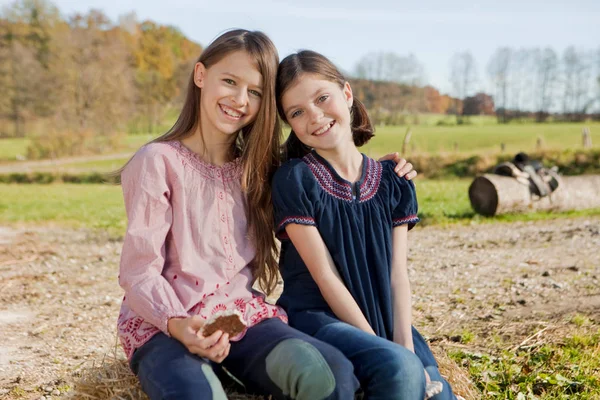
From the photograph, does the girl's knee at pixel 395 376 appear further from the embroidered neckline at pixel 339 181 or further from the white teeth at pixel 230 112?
the white teeth at pixel 230 112

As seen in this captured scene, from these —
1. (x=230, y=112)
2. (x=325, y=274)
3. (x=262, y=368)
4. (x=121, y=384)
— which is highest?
(x=230, y=112)

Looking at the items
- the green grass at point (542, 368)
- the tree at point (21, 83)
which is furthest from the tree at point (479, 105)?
the green grass at point (542, 368)

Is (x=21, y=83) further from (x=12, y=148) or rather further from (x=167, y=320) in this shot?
(x=167, y=320)

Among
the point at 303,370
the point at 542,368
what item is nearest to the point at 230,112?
the point at 303,370

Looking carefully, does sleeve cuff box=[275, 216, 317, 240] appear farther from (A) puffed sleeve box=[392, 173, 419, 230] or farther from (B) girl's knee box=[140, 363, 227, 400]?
(B) girl's knee box=[140, 363, 227, 400]

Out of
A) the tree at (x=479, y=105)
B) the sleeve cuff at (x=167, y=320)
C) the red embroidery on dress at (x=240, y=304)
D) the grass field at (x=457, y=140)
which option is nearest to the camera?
the sleeve cuff at (x=167, y=320)

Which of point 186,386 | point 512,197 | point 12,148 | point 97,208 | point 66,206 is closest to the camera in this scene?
point 186,386

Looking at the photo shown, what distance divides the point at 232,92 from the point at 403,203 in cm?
90

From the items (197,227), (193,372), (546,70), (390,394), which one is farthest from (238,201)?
(546,70)

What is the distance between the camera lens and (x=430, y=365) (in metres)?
2.67

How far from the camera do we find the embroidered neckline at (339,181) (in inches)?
111

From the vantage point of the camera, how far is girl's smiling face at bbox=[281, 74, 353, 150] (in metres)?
2.87

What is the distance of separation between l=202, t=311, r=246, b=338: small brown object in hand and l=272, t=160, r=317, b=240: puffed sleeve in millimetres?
618

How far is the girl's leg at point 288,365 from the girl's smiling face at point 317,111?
86 cm
